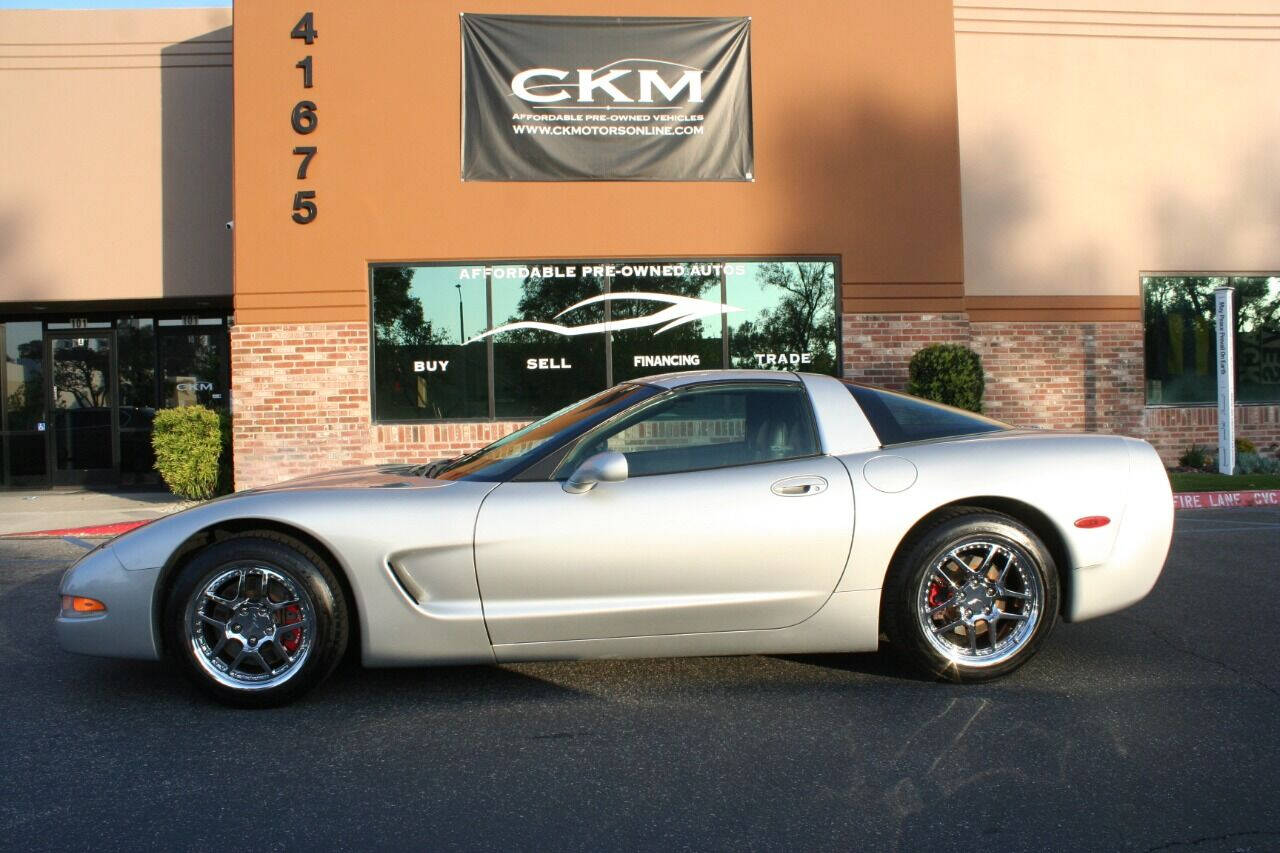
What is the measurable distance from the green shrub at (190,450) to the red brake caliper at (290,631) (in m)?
8.69

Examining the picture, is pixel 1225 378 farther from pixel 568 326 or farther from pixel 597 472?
pixel 597 472

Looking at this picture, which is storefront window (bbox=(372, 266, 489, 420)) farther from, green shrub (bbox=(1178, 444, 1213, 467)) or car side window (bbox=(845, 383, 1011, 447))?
green shrub (bbox=(1178, 444, 1213, 467))

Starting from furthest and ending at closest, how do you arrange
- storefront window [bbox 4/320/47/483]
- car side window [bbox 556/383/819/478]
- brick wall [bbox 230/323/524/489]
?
storefront window [bbox 4/320/47/483], brick wall [bbox 230/323/524/489], car side window [bbox 556/383/819/478]

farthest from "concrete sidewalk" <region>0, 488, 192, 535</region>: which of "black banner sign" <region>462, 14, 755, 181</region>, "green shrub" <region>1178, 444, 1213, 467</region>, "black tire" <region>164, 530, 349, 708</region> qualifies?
"green shrub" <region>1178, 444, 1213, 467</region>

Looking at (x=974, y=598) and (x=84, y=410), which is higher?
(x=84, y=410)

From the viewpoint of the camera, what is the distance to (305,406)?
11.7 meters

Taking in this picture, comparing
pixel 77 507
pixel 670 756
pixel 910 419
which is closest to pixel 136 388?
pixel 77 507

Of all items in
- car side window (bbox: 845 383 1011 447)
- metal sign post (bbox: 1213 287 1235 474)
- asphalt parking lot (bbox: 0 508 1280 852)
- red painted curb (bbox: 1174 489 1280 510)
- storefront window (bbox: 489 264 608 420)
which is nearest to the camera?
asphalt parking lot (bbox: 0 508 1280 852)

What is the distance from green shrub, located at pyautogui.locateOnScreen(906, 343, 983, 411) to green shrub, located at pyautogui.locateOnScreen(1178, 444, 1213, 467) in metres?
3.59

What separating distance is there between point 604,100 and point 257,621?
905 centimetres

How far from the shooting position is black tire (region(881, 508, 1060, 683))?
4.35 metres

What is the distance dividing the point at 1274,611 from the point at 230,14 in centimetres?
1308

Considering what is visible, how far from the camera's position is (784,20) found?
479 inches

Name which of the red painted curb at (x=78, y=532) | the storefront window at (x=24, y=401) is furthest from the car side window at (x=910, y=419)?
the storefront window at (x=24, y=401)
